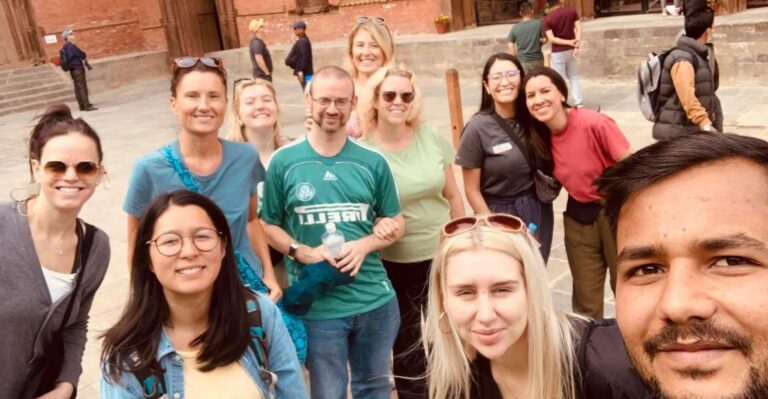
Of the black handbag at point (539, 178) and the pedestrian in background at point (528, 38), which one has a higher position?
the pedestrian in background at point (528, 38)

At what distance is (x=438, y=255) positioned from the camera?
85.8 inches

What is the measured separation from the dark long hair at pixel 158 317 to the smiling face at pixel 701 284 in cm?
143

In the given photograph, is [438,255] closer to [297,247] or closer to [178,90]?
[297,247]

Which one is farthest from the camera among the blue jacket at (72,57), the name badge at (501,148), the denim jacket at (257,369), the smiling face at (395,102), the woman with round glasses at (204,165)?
the blue jacket at (72,57)

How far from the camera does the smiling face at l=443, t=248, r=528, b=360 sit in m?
1.98

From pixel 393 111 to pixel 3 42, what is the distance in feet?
70.5

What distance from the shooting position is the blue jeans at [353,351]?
3006 millimetres

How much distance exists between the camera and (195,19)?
23.6 meters

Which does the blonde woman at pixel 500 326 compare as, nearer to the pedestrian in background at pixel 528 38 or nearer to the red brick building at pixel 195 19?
the pedestrian in background at pixel 528 38

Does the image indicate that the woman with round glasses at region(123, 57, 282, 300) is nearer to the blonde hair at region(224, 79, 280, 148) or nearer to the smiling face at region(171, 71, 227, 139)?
the smiling face at region(171, 71, 227, 139)

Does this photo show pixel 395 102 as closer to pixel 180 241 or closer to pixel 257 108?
pixel 257 108

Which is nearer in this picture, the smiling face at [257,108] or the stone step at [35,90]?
the smiling face at [257,108]

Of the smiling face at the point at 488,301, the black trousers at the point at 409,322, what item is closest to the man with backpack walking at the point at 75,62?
the black trousers at the point at 409,322

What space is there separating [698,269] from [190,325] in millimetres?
1699
